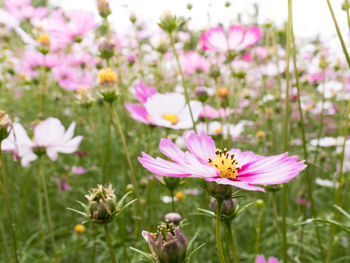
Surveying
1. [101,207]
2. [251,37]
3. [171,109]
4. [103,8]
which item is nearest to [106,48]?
[103,8]

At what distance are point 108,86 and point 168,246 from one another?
46 centimetres

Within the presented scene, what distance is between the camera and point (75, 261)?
1.24 metres

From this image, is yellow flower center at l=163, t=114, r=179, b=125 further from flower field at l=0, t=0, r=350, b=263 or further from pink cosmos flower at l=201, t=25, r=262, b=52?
pink cosmos flower at l=201, t=25, r=262, b=52

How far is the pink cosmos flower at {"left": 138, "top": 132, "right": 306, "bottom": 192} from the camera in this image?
37 cm

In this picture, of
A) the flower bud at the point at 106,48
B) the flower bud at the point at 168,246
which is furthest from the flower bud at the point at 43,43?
the flower bud at the point at 168,246

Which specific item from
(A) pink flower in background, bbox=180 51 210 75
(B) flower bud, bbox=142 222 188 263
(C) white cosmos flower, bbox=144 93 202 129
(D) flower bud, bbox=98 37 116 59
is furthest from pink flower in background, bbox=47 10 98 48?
(B) flower bud, bbox=142 222 188 263

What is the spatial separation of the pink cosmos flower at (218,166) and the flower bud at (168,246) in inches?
2.7

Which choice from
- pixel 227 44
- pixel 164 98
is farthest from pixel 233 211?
pixel 227 44

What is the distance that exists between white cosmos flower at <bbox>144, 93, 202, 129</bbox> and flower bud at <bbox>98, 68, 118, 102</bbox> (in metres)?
0.09

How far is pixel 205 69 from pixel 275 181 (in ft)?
3.58

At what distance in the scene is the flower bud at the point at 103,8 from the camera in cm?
96

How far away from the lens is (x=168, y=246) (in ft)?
1.26

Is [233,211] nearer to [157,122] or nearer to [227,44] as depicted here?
[157,122]

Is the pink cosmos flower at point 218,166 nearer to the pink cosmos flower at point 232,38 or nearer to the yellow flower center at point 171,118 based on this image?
the yellow flower center at point 171,118
